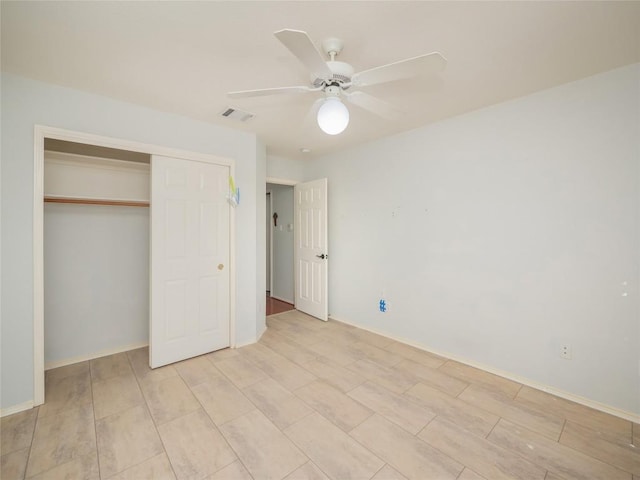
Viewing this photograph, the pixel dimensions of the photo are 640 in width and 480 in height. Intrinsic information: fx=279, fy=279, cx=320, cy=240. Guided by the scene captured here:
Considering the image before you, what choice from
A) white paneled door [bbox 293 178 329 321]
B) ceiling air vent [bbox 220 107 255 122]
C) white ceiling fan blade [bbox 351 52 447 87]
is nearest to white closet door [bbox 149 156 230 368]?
ceiling air vent [bbox 220 107 255 122]

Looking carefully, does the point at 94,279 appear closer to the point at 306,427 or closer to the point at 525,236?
the point at 306,427

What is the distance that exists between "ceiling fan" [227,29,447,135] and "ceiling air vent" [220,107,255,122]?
1058 millimetres

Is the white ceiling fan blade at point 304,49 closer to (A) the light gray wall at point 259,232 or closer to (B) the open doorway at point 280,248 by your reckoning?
(A) the light gray wall at point 259,232

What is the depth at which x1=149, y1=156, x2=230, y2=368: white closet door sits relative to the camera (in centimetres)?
276

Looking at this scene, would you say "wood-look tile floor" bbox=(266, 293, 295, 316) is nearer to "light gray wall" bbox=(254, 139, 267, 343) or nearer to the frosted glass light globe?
"light gray wall" bbox=(254, 139, 267, 343)

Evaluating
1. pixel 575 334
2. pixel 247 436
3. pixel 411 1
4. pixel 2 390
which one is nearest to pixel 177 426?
pixel 247 436

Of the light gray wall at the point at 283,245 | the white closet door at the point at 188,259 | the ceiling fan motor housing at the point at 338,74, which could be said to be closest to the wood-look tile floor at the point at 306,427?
the white closet door at the point at 188,259

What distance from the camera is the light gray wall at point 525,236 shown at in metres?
2.04

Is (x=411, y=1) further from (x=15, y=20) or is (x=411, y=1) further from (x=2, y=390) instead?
(x=2, y=390)

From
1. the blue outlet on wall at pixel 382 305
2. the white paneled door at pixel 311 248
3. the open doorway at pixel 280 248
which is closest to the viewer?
the blue outlet on wall at pixel 382 305

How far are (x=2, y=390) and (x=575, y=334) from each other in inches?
172

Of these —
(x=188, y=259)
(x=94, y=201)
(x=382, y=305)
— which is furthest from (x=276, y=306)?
(x=94, y=201)

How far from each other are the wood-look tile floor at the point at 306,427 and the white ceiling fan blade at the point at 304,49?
2.19 meters

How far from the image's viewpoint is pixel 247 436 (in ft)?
6.08
